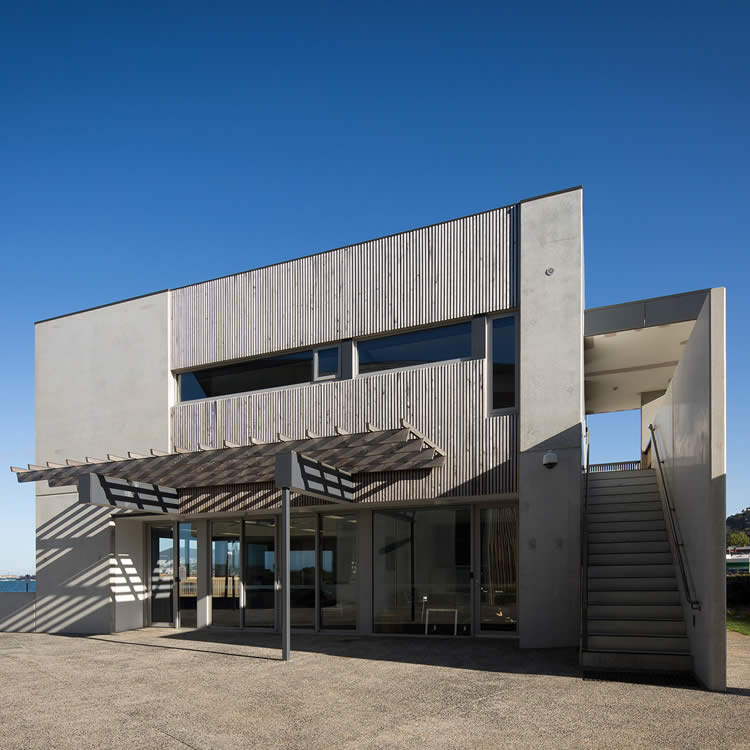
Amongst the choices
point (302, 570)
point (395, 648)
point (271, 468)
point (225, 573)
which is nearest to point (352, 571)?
point (302, 570)

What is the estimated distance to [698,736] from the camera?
5.71m

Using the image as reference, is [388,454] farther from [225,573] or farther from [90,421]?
[90,421]

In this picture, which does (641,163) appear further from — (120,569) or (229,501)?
(120,569)

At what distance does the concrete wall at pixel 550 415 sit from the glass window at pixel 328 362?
12.1 feet

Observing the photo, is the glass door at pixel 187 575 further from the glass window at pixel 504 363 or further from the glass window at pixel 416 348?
the glass window at pixel 504 363

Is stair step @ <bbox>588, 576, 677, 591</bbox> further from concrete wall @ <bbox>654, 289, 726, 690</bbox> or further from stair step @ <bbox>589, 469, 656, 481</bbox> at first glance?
stair step @ <bbox>589, 469, 656, 481</bbox>

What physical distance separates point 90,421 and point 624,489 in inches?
453

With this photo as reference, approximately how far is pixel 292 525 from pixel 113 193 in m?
7.98

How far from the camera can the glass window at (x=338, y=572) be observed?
13195 millimetres

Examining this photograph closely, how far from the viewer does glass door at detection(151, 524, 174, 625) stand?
1520 cm

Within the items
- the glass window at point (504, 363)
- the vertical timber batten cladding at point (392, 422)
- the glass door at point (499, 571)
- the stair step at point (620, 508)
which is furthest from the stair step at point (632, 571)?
the glass window at point (504, 363)

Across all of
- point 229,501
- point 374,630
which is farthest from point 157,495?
point 374,630

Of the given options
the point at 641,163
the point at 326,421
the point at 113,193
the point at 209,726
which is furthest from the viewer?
the point at 113,193

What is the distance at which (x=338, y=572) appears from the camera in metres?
13.4
